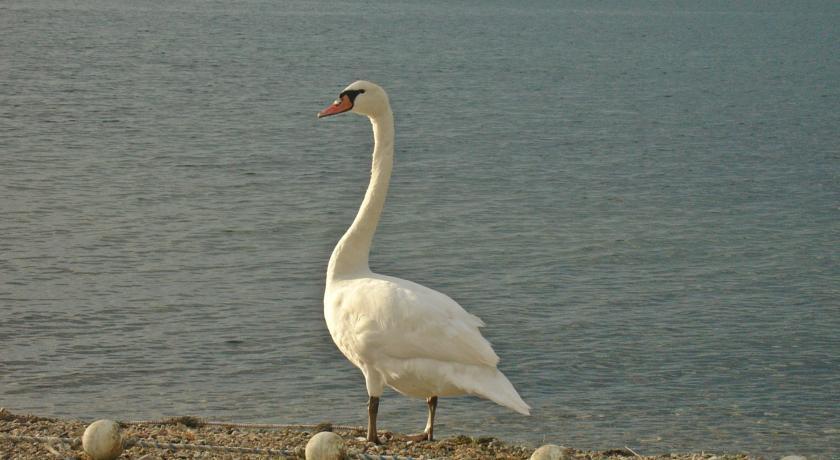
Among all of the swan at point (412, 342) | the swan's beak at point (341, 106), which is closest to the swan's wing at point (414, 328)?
the swan at point (412, 342)

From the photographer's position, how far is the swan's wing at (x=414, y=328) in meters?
8.95

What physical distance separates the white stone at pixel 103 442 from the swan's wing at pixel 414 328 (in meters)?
1.85

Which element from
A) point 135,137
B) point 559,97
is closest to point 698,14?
point 559,97

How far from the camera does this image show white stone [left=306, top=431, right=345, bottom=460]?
8047 mm

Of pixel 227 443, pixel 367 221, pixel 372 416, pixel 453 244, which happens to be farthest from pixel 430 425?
pixel 453 244

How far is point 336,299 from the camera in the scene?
942cm

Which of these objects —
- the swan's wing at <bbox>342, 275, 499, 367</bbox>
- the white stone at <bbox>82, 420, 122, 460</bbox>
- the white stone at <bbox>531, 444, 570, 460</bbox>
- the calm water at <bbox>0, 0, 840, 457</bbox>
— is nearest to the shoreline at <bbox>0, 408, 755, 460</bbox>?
the white stone at <bbox>531, 444, 570, 460</bbox>

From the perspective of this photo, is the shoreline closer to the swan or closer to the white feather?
the swan

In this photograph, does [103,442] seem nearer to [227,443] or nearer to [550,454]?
[227,443]

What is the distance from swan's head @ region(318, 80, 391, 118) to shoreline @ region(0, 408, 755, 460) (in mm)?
2501

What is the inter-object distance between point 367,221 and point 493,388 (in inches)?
73.0

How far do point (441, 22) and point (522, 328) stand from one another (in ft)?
249

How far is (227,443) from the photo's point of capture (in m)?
9.22

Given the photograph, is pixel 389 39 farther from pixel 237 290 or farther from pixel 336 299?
pixel 336 299
